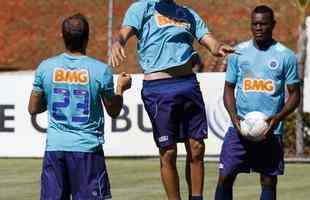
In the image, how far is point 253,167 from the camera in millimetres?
11281

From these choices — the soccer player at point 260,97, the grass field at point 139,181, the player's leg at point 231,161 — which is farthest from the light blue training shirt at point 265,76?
the grass field at point 139,181

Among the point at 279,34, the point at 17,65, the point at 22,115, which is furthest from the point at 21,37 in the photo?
the point at 22,115

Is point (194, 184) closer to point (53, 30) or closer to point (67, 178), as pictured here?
point (67, 178)

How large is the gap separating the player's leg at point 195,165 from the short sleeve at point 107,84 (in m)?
1.80

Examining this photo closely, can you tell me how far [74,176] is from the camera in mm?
9297

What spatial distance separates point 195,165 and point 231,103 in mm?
729

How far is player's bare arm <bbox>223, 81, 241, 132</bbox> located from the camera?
1112 cm

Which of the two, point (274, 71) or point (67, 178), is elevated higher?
point (274, 71)

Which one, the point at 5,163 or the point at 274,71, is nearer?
the point at 274,71

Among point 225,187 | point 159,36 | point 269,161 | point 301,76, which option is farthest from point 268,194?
point 301,76

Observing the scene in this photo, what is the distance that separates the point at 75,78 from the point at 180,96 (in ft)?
6.17

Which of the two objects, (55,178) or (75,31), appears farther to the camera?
(55,178)

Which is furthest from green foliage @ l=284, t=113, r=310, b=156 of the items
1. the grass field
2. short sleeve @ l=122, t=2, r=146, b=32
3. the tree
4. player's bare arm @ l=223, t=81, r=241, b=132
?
short sleeve @ l=122, t=2, r=146, b=32

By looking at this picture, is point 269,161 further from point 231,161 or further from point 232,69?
point 232,69
